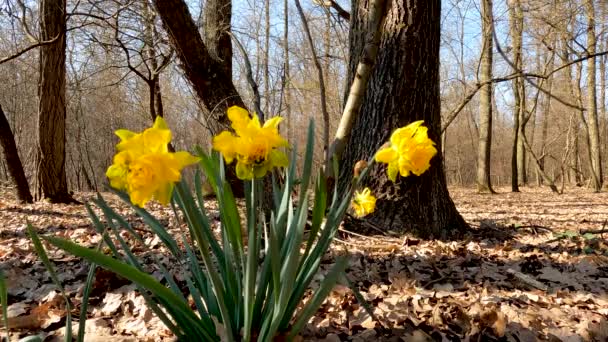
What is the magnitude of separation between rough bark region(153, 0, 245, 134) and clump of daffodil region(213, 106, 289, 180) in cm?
330

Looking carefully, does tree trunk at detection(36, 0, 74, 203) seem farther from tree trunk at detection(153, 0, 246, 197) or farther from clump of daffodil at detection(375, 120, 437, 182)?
clump of daffodil at detection(375, 120, 437, 182)

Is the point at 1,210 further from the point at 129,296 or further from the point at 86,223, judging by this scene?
the point at 129,296

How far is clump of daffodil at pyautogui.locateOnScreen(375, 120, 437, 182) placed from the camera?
1.13 metres

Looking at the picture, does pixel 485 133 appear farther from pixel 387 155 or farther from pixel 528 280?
pixel 387 155

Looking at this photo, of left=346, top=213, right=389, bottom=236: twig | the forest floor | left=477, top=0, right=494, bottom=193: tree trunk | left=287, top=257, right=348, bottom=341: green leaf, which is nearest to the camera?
left=287, top=257, right=348, bottom=341: green leaf

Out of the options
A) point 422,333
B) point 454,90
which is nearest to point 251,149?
point 422,333

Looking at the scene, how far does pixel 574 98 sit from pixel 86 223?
16.0m

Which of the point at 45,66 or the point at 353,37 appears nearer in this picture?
the point at 353,37

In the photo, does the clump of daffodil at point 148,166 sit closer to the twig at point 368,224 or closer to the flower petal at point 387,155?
the flower petal at point 387,155

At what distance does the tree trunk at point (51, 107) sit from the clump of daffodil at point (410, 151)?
677 cm

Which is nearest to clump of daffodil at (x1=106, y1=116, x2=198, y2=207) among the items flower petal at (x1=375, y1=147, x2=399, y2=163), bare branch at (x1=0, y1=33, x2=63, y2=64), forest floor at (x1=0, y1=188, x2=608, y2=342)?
forest floor at (x1=0, y1=188, x2=608, y2=342)

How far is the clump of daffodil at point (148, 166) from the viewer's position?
2.76ft

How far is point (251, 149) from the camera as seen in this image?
3.23 ft

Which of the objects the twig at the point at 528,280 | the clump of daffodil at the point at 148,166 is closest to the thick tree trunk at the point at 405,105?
the twig at the point at 528,280
